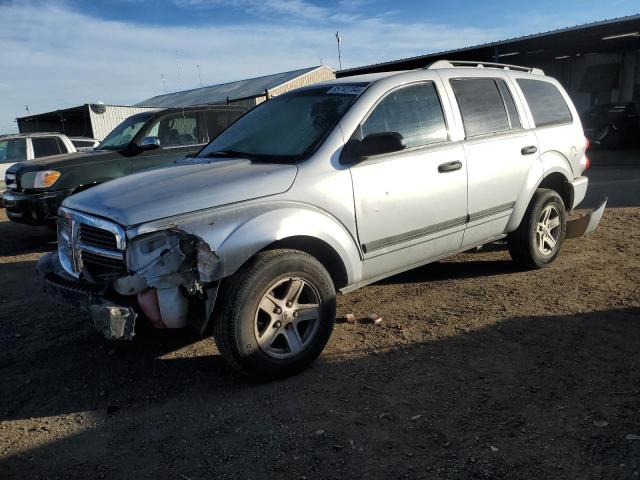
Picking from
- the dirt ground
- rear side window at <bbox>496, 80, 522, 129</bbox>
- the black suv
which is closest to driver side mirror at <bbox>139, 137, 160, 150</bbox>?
the black suv

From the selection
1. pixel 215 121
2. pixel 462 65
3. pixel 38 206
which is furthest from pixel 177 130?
pixel 462 65

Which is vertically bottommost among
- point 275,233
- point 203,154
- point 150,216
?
point 275,233

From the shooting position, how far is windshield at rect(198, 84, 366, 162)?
12.3 ft

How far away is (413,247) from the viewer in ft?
13.3

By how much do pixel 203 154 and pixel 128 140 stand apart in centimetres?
392

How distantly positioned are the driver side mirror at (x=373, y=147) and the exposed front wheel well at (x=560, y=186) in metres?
2.34

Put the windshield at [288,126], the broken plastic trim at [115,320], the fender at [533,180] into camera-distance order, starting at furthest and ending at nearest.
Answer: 1. the fender at [533,180]
2. the windshield at [288,126]
3. the broken plastic trim at [115,320]

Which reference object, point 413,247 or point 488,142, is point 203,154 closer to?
point 413,247

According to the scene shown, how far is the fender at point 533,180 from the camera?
484 cm

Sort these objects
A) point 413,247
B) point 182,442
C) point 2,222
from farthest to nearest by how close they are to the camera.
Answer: point 2,222
point 413,247
point 182,442

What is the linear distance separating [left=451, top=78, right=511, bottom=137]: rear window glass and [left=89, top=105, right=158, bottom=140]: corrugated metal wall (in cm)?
2300

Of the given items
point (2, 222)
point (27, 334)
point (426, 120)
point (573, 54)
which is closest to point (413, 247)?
point (426, 120)

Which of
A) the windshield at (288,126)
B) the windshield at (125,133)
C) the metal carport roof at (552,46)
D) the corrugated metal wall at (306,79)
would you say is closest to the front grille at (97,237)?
the windshield at (288,126)

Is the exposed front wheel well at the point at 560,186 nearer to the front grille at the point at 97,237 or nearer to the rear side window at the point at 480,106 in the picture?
the rear side window at the point at 480,106
